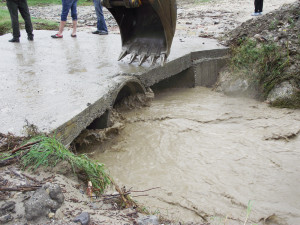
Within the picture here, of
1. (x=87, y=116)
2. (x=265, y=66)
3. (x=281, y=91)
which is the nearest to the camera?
(x=87, y=116)

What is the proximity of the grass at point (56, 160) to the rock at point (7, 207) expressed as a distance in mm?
423

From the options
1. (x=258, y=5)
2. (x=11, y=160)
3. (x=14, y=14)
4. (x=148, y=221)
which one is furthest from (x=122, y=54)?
(x=258, y=5)

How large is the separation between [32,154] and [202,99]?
133 inches

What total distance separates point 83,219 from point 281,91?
3.90 meters

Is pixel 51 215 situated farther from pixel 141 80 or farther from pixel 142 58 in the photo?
pixel 142 58

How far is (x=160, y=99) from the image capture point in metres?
5.27

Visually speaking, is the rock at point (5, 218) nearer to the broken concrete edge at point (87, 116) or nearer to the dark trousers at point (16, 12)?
the broken concrete edge at point (87, 116)

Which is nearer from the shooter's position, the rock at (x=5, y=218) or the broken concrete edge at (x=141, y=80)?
the rock at (x=5, y=218)

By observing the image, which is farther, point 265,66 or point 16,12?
point 16,12

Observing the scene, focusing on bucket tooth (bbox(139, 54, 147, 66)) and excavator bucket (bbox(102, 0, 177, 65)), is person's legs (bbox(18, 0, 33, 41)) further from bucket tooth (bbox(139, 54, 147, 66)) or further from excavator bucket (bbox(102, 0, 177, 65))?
bucket tooth (bbox(139, 54, 147, 66))

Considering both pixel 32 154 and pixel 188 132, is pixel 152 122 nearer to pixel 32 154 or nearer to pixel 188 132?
pixel 188 132

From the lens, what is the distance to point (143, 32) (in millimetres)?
4605

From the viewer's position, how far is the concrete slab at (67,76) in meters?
2.93

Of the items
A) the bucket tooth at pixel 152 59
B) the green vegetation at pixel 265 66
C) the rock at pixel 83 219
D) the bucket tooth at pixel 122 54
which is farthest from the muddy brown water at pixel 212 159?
the rock at pixel 83 219
